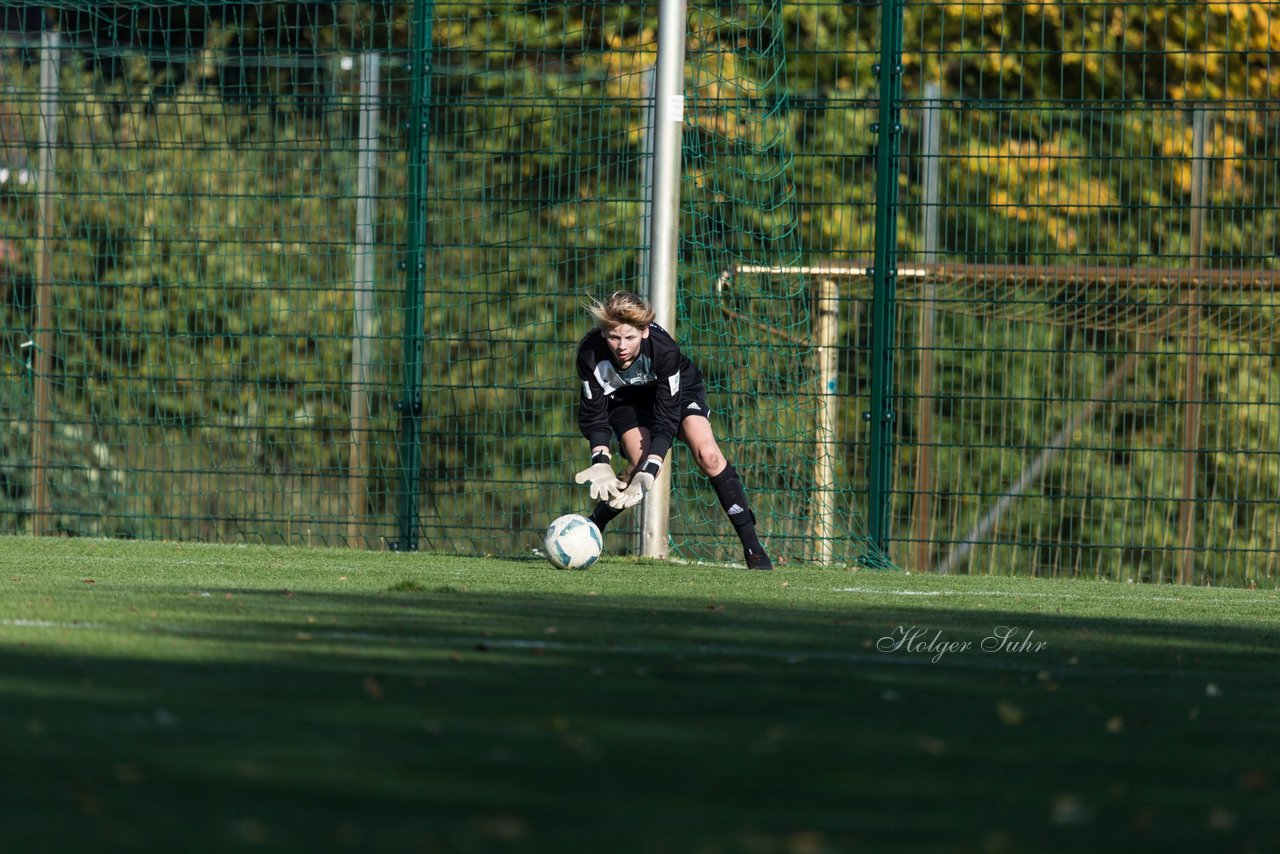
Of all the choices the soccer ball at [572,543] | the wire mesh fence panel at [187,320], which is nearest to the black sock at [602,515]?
the soccer ball at [572,543]

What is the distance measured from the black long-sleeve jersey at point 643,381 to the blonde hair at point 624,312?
0.20m

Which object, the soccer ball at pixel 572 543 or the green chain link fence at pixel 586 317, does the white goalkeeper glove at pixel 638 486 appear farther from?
the green chain link fence at pixel 586 317

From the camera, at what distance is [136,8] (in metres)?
11.9

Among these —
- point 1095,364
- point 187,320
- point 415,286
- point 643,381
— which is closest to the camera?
point 643,381

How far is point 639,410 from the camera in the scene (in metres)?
9.23

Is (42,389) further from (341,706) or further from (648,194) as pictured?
(341,706)

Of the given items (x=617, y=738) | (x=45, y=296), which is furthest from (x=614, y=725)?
(x=45, y=296)

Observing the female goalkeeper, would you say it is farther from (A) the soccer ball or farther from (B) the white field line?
(B) the white field line

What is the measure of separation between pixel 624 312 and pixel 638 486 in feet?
2.70

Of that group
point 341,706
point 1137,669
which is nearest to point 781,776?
point 341,706

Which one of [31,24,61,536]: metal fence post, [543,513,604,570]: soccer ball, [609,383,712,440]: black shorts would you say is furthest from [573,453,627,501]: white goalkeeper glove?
[31,24,61,536]: metal fence post

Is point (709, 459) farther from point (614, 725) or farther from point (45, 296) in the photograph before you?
point (614, 725)

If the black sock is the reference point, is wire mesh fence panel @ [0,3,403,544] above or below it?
above

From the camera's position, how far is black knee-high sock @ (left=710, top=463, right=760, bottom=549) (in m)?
9.11
